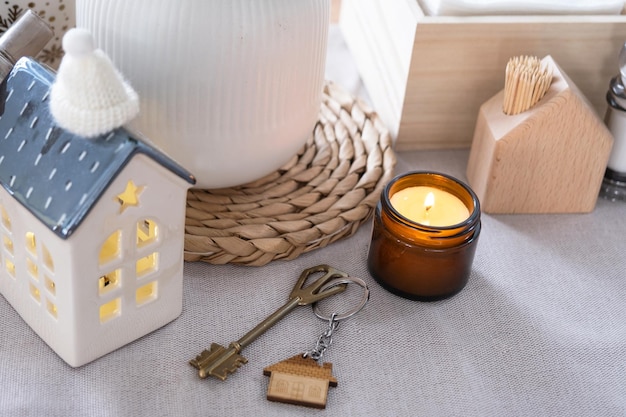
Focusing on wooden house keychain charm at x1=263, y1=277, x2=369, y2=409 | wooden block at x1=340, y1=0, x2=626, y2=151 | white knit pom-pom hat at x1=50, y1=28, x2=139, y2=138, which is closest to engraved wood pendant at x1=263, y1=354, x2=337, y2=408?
wooden house keychain charm at x1=263, y1=277, x2=369, y2=409

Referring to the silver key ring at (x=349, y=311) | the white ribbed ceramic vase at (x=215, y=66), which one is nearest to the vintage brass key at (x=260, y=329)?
the silver key ring at (x=349, y=311)

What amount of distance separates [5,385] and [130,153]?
198 mm

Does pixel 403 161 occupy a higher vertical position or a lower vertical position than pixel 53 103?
lower

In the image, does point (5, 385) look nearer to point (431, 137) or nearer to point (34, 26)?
point (34, 26)

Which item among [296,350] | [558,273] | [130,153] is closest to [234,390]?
[296,350]

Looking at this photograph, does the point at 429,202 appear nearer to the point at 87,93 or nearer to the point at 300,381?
the point at 300,381

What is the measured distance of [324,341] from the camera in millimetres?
664

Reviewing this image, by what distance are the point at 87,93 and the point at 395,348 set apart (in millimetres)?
300

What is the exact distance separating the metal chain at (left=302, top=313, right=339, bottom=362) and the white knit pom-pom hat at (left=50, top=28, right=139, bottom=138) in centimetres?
22

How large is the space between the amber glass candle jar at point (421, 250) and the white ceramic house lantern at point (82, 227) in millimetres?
167

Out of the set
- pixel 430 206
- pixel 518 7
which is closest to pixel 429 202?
pixel 430 206

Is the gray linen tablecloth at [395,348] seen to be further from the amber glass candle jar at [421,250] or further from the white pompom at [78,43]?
the white pompom at [78,43]

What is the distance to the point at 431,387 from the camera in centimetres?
64

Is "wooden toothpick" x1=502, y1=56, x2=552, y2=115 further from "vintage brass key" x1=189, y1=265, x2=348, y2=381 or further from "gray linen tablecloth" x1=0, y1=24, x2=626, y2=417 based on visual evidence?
"vintage brass key" x1=189, y1=265, x2=348, y2=381
